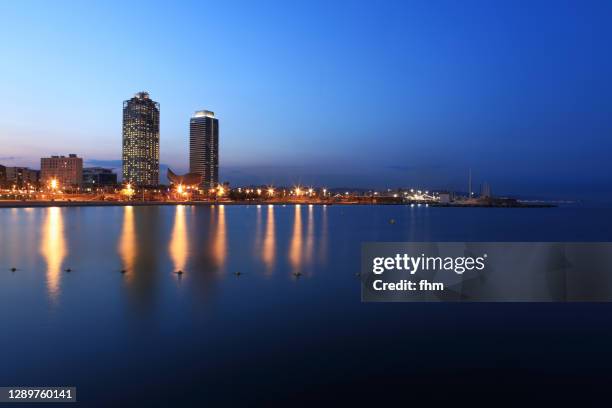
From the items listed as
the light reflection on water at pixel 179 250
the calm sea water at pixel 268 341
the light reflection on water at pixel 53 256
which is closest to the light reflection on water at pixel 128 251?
the calm sea water at pixel 268 341

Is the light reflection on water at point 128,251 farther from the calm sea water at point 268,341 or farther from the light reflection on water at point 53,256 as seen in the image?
the light reflection on water at point 53,256

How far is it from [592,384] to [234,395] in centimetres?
721

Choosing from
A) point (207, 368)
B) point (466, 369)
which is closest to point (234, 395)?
point (207, 368)

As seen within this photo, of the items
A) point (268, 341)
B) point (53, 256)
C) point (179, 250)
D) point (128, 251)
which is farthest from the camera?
point (179, 250)

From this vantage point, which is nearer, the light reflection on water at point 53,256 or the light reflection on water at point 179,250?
the light reflection on water at point 53,256

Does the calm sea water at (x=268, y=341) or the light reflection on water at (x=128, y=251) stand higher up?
the light reflection on water at (x=128, y=251)

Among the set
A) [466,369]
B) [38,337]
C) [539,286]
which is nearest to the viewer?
[466,369]

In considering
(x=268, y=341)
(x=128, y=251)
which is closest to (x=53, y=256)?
(x=128, y=251)

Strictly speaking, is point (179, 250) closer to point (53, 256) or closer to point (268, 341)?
point (53, 256)

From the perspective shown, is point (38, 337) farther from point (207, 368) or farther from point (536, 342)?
point (536, 342)

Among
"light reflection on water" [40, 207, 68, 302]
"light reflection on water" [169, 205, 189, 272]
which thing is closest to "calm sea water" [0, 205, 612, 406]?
"light reflection on water" [40, 207, 68, 302]

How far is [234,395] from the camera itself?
8328mm

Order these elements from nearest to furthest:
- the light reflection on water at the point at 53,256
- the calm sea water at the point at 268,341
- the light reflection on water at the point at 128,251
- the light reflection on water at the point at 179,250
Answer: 1. the calm sea water at the point at 268,341
2. the light reflection on water at the point at 53,256
3. the light reflection on water at the point at 128,251
4. the light reflection on water at the point at 179,250

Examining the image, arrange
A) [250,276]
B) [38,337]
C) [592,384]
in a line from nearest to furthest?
[592,384] < [38,337] < [250,276]
